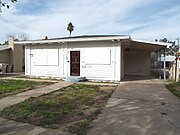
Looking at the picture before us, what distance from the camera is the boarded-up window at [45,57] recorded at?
15.0 m

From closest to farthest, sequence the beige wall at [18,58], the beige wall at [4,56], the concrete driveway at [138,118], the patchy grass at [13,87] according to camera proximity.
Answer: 1. the concrete driveway at [138,118]
2. the patchy grass at [13,87]
3. the beige wall at [4,56]
4. the beige wall at [18,58]

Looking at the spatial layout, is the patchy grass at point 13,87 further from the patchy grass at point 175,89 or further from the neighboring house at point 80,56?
the patchy grass at point 175,89

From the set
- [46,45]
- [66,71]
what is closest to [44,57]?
[46,45]

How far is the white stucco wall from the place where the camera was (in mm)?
13188

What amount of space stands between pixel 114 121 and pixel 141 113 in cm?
116

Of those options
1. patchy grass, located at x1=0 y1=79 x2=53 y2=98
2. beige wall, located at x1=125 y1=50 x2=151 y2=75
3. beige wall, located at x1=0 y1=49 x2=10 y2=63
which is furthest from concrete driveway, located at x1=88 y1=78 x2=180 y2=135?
beige wall, located at x1=0 y1=49 x2=10 y2=63

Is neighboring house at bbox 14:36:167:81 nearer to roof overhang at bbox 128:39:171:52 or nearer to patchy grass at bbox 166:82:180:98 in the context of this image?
roof overhang at bbox 128:39:171:52

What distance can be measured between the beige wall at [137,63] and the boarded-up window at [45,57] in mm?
9094

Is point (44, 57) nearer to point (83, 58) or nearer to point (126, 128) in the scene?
point (83, 58)

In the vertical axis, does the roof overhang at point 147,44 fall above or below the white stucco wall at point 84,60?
above

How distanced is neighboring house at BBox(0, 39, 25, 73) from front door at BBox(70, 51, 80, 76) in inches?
412

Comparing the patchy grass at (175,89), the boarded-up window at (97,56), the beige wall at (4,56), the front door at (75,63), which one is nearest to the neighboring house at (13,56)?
the beige wall at (4,56)

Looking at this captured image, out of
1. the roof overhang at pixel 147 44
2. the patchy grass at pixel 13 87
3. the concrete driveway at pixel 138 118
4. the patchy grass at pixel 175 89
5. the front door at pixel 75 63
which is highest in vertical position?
the roof overhang at pixel 147 44

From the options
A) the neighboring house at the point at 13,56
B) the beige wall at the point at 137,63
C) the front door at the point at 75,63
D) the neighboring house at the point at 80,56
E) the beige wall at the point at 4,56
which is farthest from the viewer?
the neighboring house at the point at 13,56
